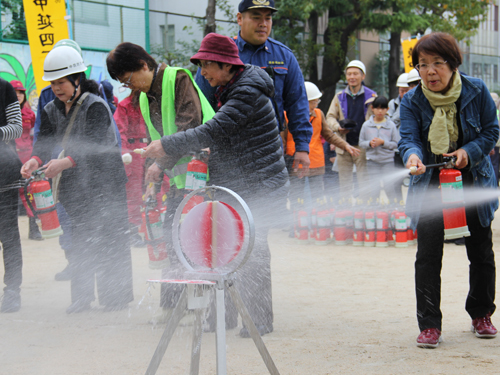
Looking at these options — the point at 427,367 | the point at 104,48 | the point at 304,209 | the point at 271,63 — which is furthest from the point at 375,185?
the point at 104,48

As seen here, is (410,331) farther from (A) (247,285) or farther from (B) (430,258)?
(A) (247,285)

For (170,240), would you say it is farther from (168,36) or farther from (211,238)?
(168,36)

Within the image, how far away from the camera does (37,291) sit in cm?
493

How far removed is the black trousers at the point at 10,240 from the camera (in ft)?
14.4

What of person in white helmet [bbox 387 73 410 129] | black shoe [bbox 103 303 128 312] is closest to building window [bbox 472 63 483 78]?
person in white helmet [bbox 387 73 410 129]

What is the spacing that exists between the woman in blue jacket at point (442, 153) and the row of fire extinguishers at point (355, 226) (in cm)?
328

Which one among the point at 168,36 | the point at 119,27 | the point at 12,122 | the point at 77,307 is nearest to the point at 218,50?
the point at 12,122

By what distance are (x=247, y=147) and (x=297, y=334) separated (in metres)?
1.20

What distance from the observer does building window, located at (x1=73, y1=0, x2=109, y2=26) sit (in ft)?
47.4

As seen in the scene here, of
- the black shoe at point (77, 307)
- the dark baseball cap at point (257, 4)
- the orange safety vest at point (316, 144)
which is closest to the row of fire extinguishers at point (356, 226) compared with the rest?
the orange safety vest at point (316, 144)

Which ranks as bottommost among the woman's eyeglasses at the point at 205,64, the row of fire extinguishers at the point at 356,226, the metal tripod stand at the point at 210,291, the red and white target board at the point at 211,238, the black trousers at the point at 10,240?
the row of fire extinguishers at the point at 356,226

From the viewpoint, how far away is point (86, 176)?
423 centimetres

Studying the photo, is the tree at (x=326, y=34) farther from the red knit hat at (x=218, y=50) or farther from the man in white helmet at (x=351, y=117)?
the red knit hat at (x=218, y=50)

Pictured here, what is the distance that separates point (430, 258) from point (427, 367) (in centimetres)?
66
